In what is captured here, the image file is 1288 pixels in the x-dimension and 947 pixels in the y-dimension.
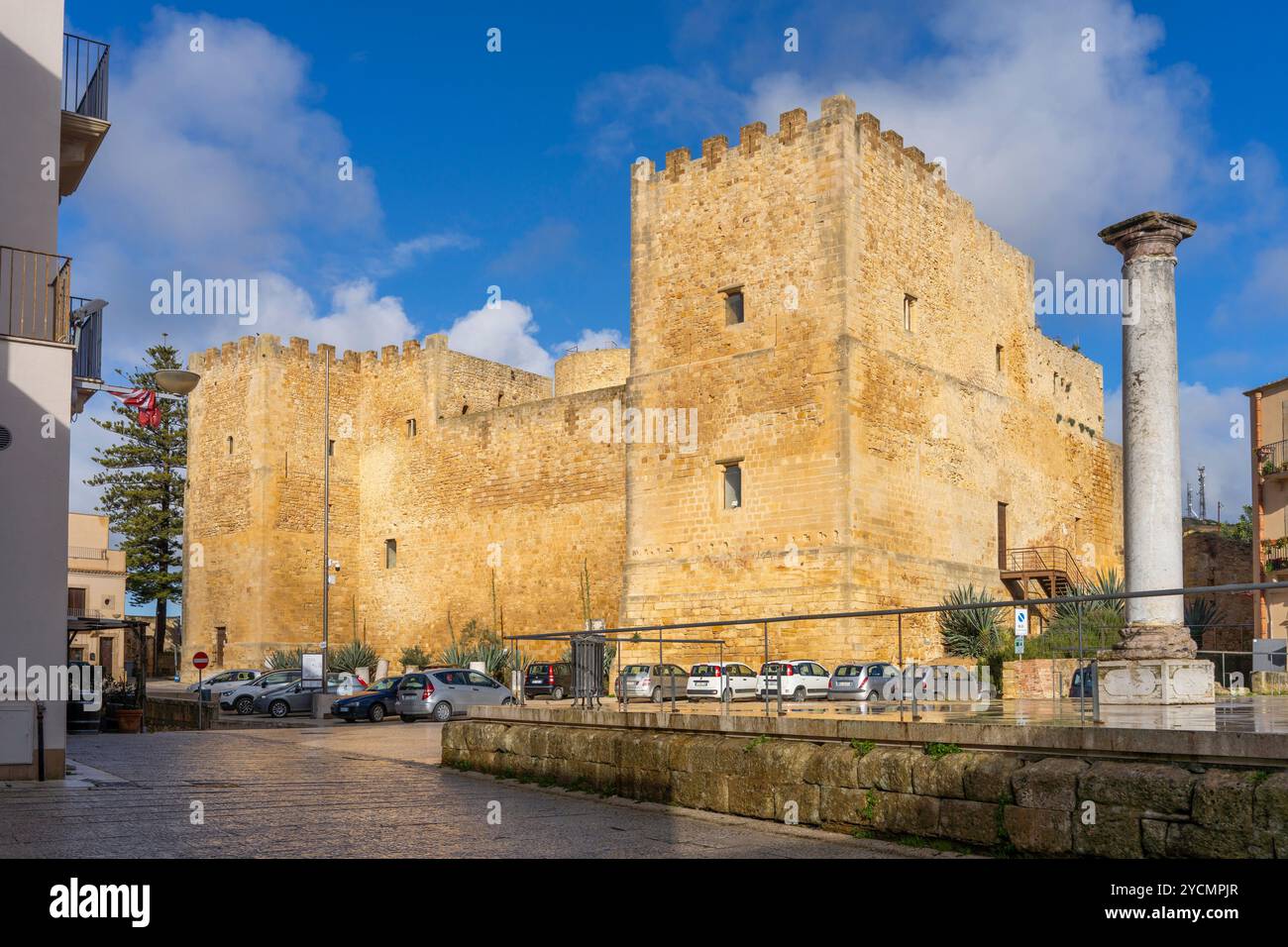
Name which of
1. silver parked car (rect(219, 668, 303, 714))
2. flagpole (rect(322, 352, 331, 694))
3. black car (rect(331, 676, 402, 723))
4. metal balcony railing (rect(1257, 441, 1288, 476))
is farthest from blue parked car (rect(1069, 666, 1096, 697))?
flagpole (rect(322, 352, 331, 694))

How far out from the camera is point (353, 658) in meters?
41.5

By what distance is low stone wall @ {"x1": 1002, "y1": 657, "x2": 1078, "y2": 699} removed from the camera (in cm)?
962

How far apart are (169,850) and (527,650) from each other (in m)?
30.2

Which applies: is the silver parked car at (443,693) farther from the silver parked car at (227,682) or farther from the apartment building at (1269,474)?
the apartment building at (1269,474)

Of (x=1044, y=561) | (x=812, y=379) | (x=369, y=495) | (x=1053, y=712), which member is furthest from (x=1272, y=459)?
(x=1053, y=712)

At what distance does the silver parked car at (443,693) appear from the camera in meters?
26.2

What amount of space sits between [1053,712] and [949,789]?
894mm

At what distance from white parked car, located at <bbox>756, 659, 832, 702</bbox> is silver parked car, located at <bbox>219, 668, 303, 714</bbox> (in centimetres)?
2068

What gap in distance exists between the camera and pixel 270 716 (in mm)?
30531

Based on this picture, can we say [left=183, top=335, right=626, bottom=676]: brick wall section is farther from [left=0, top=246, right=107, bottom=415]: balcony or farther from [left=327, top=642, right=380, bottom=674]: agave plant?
[left=0, top=246, right=107, bottom=415]: balcony

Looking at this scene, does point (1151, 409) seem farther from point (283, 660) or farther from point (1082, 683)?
point (283, 660)

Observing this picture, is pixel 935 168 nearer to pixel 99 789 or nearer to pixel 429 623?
pixel 429 623

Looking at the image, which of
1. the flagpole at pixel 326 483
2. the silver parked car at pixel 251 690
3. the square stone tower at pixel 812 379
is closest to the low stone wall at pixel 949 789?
the square stone tower at pixel 812 379
